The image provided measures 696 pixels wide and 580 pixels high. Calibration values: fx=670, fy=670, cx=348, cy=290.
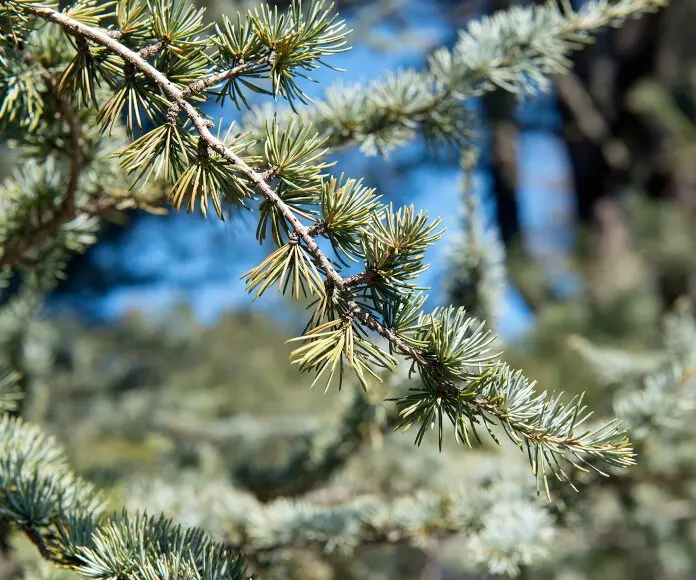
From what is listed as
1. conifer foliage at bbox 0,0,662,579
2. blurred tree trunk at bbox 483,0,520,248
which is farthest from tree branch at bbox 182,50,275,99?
blurred tree trunk at bbox 483,0,520,248

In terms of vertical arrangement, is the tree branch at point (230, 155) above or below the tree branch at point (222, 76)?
below

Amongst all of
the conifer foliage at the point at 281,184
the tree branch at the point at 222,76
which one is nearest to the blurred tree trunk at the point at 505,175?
the conifer foliage at the point at 281,184

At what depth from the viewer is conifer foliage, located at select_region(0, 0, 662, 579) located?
37 centimetres

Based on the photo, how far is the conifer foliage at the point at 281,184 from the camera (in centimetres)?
37

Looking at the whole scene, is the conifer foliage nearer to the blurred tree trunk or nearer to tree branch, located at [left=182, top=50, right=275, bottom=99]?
tree branch, located at [left=182, top=50, right=275, bottom=99]

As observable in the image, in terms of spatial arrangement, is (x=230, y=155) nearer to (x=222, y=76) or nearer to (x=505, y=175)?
(x=222, y=76)

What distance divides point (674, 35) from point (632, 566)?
3.10 metres

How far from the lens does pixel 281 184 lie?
411 mm

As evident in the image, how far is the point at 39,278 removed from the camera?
0.71 meters

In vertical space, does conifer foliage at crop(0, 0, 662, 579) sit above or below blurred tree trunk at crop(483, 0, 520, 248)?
below

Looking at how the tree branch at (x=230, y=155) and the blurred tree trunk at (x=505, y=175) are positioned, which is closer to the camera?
the tree branch at (x=230, y=155)

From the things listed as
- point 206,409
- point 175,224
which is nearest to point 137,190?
point 206,409

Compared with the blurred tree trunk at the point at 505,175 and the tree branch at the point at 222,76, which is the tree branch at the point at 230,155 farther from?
the blurred tree trunk at the point at 505,175

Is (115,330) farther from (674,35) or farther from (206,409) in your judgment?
(674,35)
